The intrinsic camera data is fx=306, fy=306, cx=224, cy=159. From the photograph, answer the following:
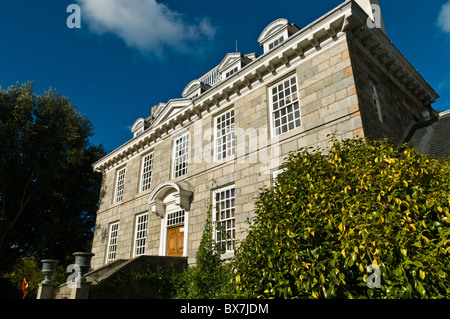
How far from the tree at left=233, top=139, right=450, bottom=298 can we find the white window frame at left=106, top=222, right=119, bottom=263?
526 inches

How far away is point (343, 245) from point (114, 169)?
17.9 m

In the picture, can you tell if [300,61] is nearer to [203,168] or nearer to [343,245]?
[203,168]

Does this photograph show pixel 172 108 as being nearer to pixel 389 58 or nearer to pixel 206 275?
pixel 206 275

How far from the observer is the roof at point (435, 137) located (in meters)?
9.34

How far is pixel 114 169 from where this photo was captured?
65.0 feet

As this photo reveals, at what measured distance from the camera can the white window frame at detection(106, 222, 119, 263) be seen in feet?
56.5

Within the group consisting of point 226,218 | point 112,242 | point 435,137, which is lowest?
point 226,218

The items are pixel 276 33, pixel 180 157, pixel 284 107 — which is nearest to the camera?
pixel 284 107

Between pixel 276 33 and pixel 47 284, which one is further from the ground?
pixel 276 33

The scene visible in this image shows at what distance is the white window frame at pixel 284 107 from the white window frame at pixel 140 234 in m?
8.54

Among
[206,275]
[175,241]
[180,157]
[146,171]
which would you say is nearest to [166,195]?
[180,157]

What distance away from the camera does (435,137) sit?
33.8 feet

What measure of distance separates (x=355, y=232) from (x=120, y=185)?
16.9 m

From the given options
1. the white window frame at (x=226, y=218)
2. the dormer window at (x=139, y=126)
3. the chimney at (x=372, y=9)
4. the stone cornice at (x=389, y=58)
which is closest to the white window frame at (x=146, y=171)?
the dormer window at (x=139, y=126)
